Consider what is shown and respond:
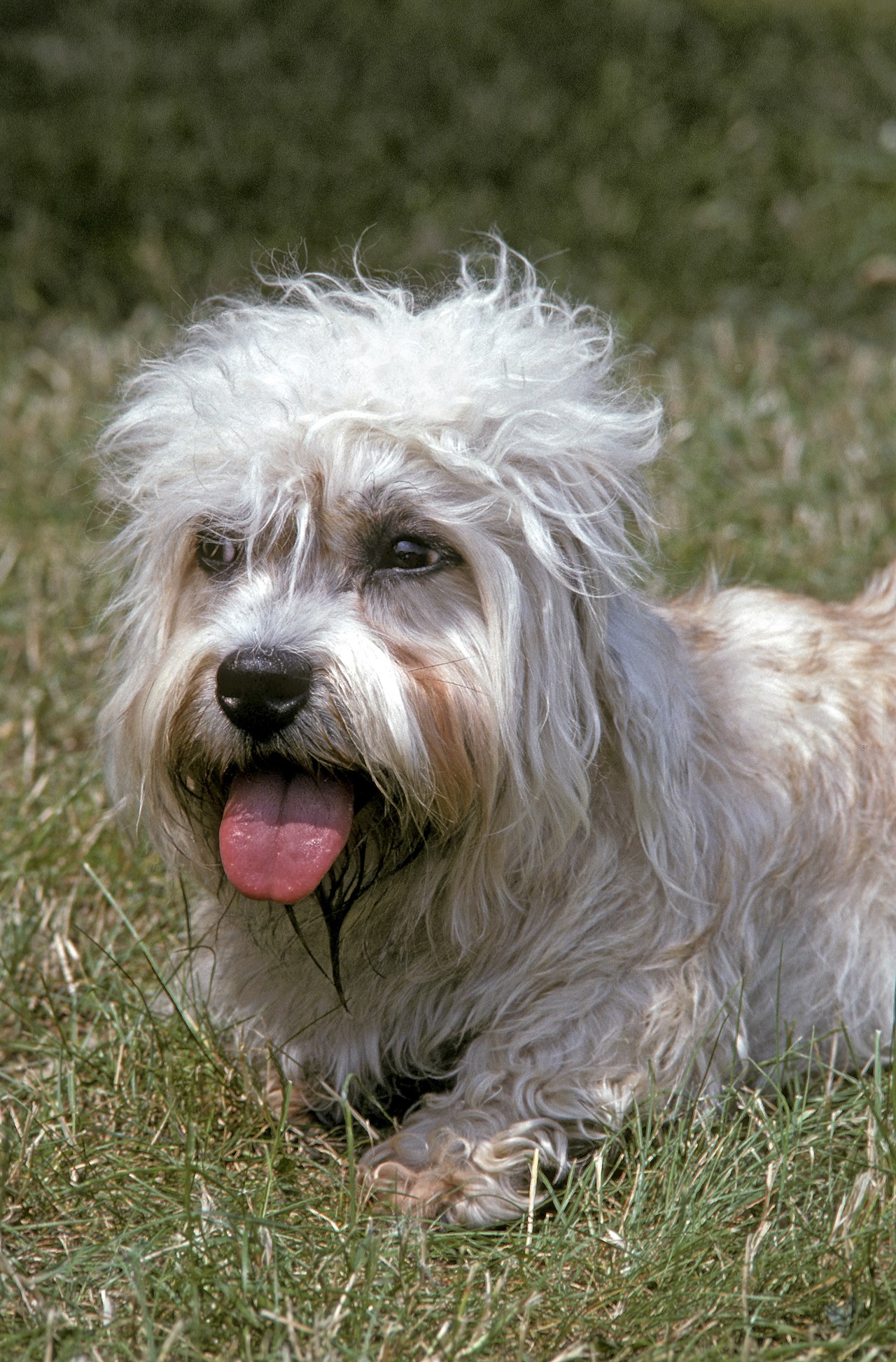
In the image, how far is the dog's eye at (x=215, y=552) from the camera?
251 centimetres

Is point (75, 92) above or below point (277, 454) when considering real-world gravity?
above

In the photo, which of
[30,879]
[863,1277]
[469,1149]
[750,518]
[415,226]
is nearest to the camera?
[863,1277]

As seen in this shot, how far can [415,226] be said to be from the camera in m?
7.45

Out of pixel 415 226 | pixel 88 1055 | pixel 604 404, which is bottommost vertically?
pixel 88 1055

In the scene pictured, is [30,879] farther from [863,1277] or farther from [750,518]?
[750,518]

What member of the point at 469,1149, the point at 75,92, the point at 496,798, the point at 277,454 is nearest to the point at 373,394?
the point at 277,454

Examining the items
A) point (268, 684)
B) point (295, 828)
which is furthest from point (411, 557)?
point (295, 828)

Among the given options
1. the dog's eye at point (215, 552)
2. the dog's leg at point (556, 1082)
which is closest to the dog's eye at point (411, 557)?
the dog's eye at point (215, 552)

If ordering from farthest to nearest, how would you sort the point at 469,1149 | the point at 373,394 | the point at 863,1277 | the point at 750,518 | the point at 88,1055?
the point at 750,518, the point at 88,1055, the point at 469,1149, the point at 373,394, the point at 863,1277

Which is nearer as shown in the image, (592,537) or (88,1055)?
(592,537)

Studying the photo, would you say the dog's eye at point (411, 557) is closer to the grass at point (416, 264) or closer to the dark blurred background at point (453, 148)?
the grass at point (416, 264)

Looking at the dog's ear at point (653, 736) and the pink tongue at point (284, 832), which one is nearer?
the pink tongue at point (284, 832)

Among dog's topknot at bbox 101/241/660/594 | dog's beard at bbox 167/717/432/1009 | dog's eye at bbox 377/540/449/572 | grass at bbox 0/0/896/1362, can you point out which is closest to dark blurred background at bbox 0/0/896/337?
grass at bbox 0/0/896/1362

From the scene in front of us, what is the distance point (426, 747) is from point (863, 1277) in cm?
96
